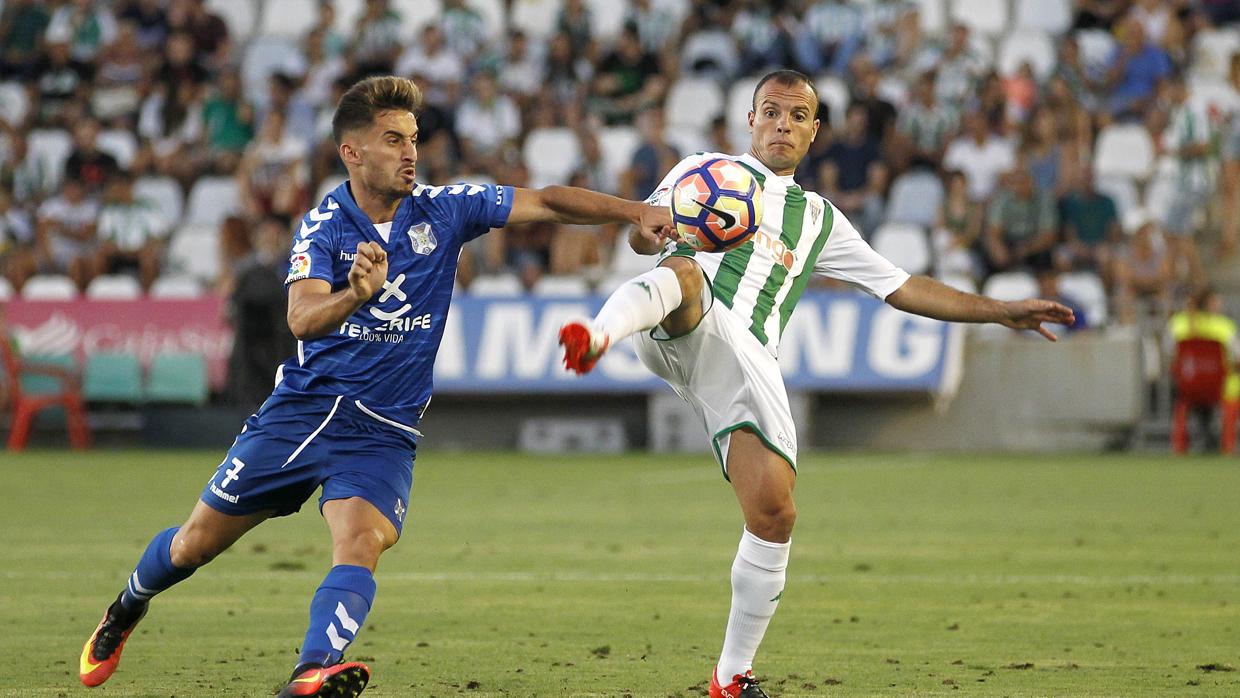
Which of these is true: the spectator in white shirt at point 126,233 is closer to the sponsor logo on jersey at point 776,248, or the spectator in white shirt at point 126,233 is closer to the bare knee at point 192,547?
the bare knee at point 192,547

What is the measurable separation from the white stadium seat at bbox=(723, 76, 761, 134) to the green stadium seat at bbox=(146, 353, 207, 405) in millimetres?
6984

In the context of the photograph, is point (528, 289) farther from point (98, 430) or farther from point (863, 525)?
point (863, 525)

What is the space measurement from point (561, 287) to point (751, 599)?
12796mm

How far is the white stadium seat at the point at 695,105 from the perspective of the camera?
21.6m

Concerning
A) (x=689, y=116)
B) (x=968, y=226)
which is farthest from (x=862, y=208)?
(x=689, y=116)

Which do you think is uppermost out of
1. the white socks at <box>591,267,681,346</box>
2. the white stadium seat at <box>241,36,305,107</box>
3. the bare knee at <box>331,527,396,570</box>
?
the white stadium seat at <box>241,36,305,107</box>

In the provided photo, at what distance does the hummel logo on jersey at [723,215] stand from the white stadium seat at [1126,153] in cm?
1547

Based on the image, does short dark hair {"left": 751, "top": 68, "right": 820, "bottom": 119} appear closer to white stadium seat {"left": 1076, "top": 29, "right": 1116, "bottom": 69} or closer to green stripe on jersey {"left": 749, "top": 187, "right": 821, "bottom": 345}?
green stripe on jersey {"left": 749, "top": 187, "right": 821, "bottom": 345}

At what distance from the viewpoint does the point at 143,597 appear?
5980 millimetres

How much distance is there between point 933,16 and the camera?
22.5m

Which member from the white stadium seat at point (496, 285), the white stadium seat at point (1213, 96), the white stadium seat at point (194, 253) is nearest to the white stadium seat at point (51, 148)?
the white stadium seat at point (194, 253)

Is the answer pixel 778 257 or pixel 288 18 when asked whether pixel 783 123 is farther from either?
pixel 288 18

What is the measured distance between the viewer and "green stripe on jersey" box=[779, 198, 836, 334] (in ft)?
20.0

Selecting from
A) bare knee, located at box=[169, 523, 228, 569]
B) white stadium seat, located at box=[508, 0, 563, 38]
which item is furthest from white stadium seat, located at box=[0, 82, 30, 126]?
bare knee, located at box=[169, 523, 228, 569]
